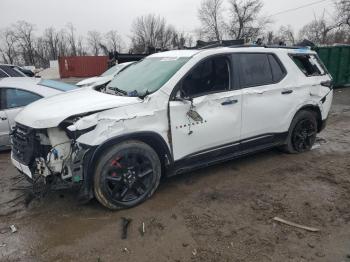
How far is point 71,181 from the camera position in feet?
12.1

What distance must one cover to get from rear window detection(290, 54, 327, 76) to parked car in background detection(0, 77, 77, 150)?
440cm

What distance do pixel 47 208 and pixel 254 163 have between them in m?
3.16

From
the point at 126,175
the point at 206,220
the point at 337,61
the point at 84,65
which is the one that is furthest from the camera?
the point at 84,65

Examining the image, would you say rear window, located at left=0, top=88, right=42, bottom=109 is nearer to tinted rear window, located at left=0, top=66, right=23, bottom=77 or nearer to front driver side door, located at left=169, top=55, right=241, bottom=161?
front driver side door, located at left=169, top=55, right=241, bottom=161

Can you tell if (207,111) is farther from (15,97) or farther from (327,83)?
(15,97)

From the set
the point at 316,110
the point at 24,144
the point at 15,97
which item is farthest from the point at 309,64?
the point at 15,97

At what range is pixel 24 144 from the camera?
3924 mm

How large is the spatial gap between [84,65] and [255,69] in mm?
37108

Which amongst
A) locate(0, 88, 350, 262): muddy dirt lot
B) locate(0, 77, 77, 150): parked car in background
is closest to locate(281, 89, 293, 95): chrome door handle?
locate(0, 88, 350, 262): muddy dirt lot

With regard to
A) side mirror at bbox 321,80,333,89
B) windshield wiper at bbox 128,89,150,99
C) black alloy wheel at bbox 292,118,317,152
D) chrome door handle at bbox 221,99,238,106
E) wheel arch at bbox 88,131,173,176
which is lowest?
black alloy wheel at bbox 292,118,317,152

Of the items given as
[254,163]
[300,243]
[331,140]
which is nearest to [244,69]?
[254,163]

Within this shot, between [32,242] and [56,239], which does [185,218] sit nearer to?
[56,239]

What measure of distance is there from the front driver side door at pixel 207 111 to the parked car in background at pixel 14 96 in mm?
3430

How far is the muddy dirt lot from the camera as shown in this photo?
3.18m
